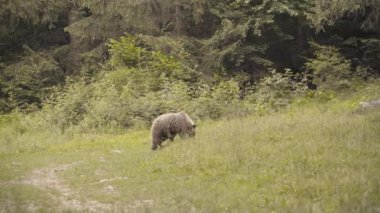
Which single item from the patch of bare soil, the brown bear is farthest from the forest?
the brown bear

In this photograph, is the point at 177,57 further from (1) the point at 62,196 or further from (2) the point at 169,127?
(1) the point at 62,196

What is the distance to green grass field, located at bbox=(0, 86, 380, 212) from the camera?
974 cm

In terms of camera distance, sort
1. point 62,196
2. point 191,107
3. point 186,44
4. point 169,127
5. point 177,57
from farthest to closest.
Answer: point 186,44 < point 177,57 < point 191,107 < point 169,127 < point 62,196

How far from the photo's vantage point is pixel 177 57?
29.4m

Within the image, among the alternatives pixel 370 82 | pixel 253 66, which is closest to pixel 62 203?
pixel 370 82

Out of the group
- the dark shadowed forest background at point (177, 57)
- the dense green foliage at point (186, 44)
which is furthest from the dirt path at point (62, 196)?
the dense green foliage at point (186, 44)

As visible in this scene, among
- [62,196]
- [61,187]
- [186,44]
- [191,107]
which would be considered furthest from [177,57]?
[62,196]

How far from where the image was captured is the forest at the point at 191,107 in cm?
1089

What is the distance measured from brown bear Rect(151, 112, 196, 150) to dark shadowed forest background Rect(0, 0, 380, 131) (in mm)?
5494

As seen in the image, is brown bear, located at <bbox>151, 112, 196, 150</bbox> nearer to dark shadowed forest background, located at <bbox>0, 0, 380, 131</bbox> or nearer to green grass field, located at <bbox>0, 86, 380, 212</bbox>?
green grass field, located at <bbox>0, 86, 380, 212</bbox>

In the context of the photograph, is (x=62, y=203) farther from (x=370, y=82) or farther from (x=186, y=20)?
(x=186, y=20)

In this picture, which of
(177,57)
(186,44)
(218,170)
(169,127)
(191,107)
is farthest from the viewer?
(186,44)

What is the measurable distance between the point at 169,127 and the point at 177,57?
40.7 ft

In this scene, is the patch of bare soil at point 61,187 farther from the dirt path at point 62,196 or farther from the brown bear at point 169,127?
the brown bear at point 169,127
